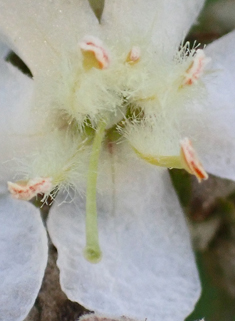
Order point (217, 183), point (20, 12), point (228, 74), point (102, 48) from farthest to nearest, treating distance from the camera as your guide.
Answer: point (217, 183) → point (228, 74) → point (20, 12) → point (102, 48)

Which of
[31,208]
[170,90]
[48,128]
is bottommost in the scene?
[31,208]

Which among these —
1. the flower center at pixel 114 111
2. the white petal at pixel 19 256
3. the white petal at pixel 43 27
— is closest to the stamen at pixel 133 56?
the flower center at pixel 114 111

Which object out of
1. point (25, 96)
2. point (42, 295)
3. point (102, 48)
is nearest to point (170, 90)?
point (102, 48)

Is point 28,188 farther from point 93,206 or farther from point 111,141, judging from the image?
point 111,141

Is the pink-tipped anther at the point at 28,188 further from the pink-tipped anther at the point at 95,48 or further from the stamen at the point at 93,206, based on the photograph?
the pink-tipped anther at the point at 95,48

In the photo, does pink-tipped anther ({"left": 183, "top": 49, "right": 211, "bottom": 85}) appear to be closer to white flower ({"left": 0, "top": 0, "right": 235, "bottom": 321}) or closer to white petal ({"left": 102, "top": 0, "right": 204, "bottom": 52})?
white flower ({"left": 0, "top": 0, "right": 235, "bottom": 321})

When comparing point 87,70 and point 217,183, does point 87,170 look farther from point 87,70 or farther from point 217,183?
point 217,183
